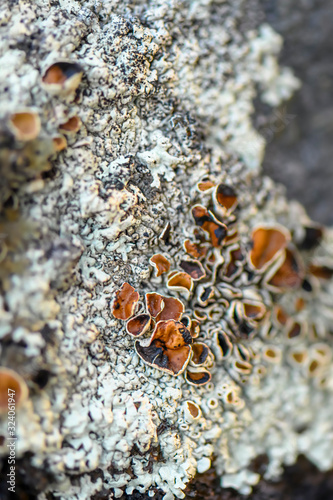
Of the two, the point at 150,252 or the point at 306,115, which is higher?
the point at 306,115

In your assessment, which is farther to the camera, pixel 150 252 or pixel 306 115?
pixel 306 115

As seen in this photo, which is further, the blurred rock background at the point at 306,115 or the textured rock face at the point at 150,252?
the blurred rock background at the point at 306,115

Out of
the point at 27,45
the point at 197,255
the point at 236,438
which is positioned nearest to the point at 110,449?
the point at 236,438

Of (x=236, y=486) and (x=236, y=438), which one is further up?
(x=236, y=438)

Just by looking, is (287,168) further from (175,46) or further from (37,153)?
(37,153)

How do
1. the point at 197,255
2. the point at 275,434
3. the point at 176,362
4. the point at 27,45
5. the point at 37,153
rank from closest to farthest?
the point at 37,153 → the point at 27,45 → the point at 176,362 → the point at 197,255 → the point at 275,434

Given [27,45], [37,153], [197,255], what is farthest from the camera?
[197,255]

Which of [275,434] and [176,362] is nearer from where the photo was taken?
[176,362]

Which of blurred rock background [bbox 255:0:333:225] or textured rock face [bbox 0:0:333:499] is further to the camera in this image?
blurred rock background [bbox 255:0:333:225]
